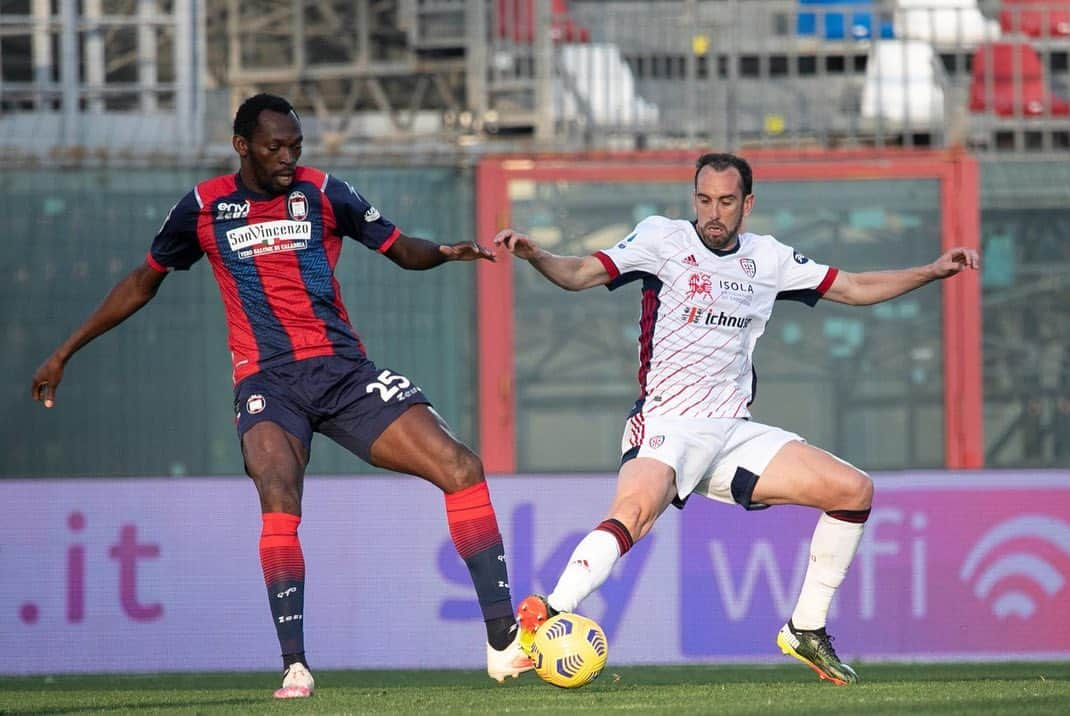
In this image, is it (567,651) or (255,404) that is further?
(255,404)

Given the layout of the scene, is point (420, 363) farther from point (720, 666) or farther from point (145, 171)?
point (720, 666)

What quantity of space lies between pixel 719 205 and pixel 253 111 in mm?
1710

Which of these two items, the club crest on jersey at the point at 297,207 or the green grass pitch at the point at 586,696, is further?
the club crest on jersey at the point at 297,207

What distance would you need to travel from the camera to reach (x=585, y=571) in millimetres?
6266

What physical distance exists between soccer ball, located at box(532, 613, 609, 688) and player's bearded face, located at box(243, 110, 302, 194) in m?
1.81

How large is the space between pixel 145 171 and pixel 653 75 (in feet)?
11.2

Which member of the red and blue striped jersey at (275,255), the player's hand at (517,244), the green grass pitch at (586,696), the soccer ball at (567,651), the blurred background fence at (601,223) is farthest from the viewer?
the blurred background fence at (601,223)

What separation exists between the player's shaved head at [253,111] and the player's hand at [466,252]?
73cm

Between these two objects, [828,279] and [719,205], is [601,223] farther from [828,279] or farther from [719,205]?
[719,205]

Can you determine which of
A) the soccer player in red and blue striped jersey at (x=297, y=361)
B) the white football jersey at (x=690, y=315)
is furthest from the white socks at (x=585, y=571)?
the white football jersey at (x=690, y=315)

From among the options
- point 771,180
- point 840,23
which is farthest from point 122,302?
point 840,23

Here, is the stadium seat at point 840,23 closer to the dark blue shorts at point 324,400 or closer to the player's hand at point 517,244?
the player's hand at point 517,244

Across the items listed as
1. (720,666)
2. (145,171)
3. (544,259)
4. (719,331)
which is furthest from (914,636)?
(145,171)

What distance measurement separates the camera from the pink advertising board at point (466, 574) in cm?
995
